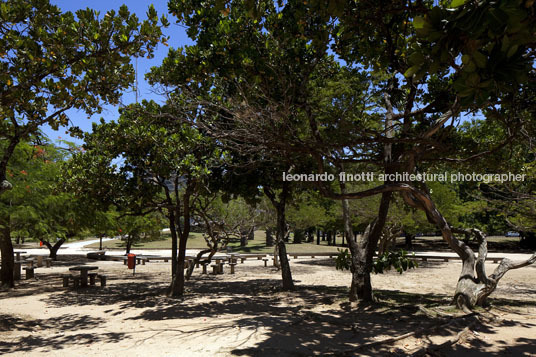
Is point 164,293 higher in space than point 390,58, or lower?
lower

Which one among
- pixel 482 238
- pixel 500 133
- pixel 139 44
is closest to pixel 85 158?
pixel 139 44

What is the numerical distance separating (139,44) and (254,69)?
225 cm

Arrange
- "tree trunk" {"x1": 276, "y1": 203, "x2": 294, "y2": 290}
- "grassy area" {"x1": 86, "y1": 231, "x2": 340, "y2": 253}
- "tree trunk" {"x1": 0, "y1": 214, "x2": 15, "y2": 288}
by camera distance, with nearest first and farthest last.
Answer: "tree trunk" {"x1": 276, "y1": 203, "x2": 294, "y2": 290}
"tree trunk" {"x1": 0, "y1": 214, "x2": 15, "y2": 288}
"grassy area" {"x1": 86, "y1": 231, "x2": 340, "y2": 253}

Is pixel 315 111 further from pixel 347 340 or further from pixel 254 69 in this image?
pixel 347 340

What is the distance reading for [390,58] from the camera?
25.8 ft

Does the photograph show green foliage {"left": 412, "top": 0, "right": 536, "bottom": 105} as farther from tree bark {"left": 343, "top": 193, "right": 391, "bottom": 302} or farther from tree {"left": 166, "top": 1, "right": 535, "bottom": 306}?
tree bark {"left": 343, "top": 193, "right": 391, "bottom": 302}

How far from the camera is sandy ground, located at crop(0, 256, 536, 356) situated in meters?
6.04

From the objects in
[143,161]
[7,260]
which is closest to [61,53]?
[143,161]

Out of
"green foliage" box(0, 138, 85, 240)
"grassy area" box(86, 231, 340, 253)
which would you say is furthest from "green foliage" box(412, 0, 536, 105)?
"grassy area" box(86, 231, 340, 253)

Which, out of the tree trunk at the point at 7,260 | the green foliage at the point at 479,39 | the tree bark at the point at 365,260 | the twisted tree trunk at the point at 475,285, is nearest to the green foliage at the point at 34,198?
the tree trunk at the point at 7,260

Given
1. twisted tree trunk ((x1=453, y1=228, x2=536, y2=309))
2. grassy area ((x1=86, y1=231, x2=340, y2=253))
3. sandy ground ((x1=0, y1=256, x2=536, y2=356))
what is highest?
twisted tree trunk ((x1=453, y1=228, x2=536, y2=309))

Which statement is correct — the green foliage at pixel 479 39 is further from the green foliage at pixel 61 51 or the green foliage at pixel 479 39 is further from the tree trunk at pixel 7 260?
the tree trunk at pixel 7 260

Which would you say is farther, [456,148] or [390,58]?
[456,148]

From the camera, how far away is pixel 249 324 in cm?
788
